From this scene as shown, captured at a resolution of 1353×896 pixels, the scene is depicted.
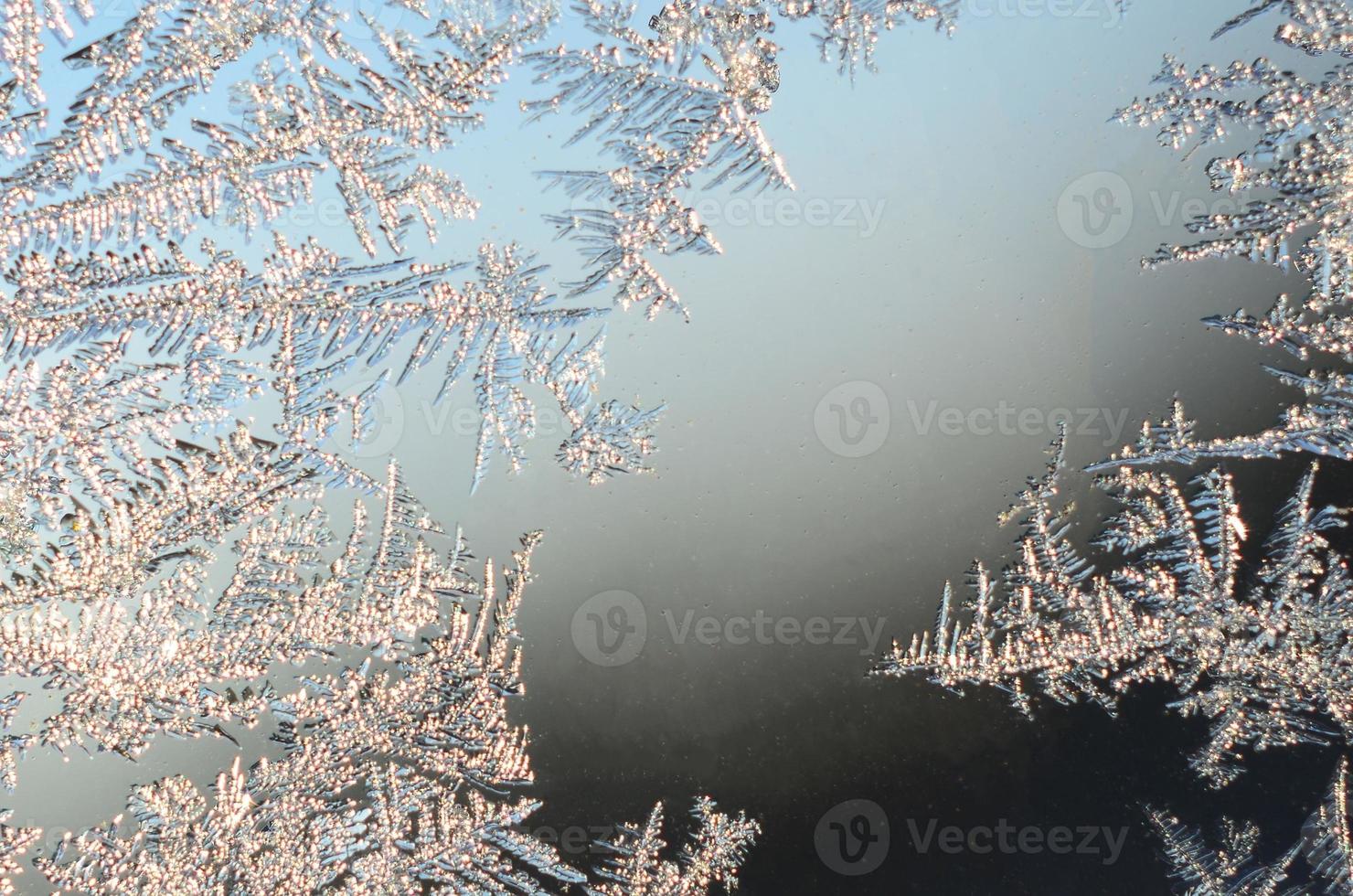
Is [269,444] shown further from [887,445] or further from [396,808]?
[887,445]

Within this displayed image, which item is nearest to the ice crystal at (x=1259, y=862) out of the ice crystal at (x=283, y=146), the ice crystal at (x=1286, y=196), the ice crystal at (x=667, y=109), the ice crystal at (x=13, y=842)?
the ice crystal at (x=1286, y=196)

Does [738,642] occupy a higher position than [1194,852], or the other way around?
[738,642]

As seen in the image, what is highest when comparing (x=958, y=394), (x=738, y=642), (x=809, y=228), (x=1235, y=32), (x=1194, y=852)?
(x=1235, y=32)

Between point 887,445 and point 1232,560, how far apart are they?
27 centimetres

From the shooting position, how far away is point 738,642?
55 cm

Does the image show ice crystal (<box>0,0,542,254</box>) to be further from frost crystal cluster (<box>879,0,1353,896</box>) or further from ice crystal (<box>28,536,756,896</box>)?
frost crystal cluster (<box>879,0,1353,896</box>)

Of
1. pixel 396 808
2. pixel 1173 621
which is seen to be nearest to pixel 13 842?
pixel 396 808

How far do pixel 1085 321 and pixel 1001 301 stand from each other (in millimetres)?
62

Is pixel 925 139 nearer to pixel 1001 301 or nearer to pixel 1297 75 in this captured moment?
pixel 1001 301

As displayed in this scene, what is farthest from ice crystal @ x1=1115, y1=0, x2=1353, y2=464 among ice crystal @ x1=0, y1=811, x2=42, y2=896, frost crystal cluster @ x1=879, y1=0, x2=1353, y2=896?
ice crystal @ x1=0, y1=811, x2=42, y2=896

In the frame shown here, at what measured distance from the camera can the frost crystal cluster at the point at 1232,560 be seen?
520mm

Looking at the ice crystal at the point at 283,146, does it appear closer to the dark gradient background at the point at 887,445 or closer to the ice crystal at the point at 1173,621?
the dark gradient background at the point at 887,445

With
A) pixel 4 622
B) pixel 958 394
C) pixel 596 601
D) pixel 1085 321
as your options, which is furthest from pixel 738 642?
pixel 4 622

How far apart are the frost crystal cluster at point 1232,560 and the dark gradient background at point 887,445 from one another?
0.05 feet
